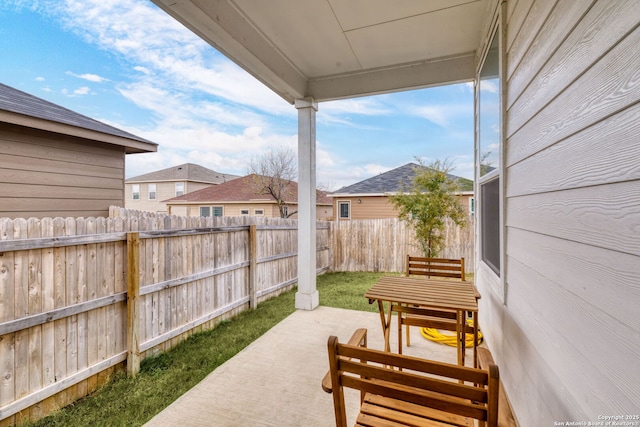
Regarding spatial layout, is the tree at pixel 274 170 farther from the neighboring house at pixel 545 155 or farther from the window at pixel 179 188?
the neighboring house at pixel 545 155

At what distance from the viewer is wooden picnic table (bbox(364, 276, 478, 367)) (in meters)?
2.02

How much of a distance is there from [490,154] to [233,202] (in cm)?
1430

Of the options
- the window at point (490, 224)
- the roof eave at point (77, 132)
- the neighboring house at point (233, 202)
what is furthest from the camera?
the neighboring house at point (233, 202)

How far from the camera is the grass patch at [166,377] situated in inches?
78.5

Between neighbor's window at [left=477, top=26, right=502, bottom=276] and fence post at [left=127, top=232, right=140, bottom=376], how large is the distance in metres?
3.13

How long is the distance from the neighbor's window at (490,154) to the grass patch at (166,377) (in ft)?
6.76

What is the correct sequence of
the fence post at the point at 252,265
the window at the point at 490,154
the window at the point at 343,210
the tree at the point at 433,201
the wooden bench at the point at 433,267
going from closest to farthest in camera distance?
1. the window at the point at 490,154
2. the wooden bench at the point at 433,267
3. the fence post at the point at 252,265
4. the tree at the point at 433,201
5. the window at the point at 343,210

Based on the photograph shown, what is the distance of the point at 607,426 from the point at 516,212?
3.71 ft

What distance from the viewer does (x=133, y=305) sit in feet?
8.50

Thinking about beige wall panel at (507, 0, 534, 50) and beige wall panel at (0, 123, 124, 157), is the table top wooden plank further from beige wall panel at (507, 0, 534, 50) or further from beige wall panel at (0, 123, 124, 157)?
beige wall panel at (0, 123, 124, 157)

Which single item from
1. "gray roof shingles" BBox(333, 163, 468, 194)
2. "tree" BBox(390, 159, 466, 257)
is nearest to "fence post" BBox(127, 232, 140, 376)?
"tree" BBox(390, 159, 466, 257)

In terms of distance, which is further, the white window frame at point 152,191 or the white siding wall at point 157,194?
the white window frame at point 152,191

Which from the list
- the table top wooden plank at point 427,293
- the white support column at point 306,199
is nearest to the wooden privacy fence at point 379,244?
the white support column at point 306,199

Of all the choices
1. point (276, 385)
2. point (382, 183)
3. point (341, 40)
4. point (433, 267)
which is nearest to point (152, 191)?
point (382, 183)
